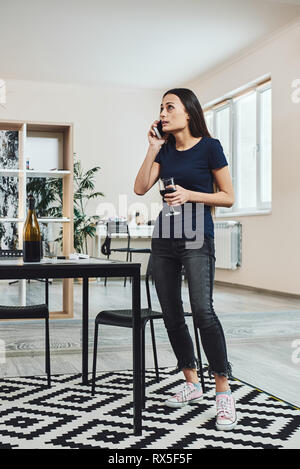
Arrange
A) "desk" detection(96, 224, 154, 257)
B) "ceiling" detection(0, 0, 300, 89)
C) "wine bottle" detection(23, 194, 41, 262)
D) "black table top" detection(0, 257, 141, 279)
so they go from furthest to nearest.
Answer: "desk" detection(96, 224, 154, 257)
"ceiling" detection(0, 0, 300, 89)
"wine bottle" detection(23, 194, 41, 262)
"black table top" detection(0, 257, 141, 279)

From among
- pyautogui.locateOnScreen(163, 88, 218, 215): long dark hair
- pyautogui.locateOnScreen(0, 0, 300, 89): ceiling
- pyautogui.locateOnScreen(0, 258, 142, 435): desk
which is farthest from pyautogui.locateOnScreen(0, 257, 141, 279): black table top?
pyautogui.locateOnScreen(0, 0, 300, 89): ceiling

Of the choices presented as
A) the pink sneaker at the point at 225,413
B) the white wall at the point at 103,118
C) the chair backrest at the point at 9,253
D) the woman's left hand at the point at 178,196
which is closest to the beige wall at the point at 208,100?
the white wall at the point at 103,118

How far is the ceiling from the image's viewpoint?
5738mm

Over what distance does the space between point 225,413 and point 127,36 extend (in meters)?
5.31

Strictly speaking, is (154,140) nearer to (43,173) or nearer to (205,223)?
(205,223)

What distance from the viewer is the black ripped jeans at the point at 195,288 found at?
7.17 ft

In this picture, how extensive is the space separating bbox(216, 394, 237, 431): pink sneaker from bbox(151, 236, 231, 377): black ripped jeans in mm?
98

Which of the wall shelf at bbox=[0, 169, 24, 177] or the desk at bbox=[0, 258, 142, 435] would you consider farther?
the wall shelf at bbox=[0, 169, 24, 177]

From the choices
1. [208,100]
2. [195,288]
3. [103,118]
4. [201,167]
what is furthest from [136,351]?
[103,118]

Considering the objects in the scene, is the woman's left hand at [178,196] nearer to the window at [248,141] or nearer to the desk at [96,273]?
the desk at [96,273]

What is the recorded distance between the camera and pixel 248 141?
7.18m

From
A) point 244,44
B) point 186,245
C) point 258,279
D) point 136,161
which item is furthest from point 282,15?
point 186,245

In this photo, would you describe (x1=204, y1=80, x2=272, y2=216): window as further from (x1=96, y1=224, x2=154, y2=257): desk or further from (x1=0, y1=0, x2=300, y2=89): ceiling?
(x1=96, y1=224, x2=154, y2=257): desk

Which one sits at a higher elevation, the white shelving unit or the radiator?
the white shelving unit
